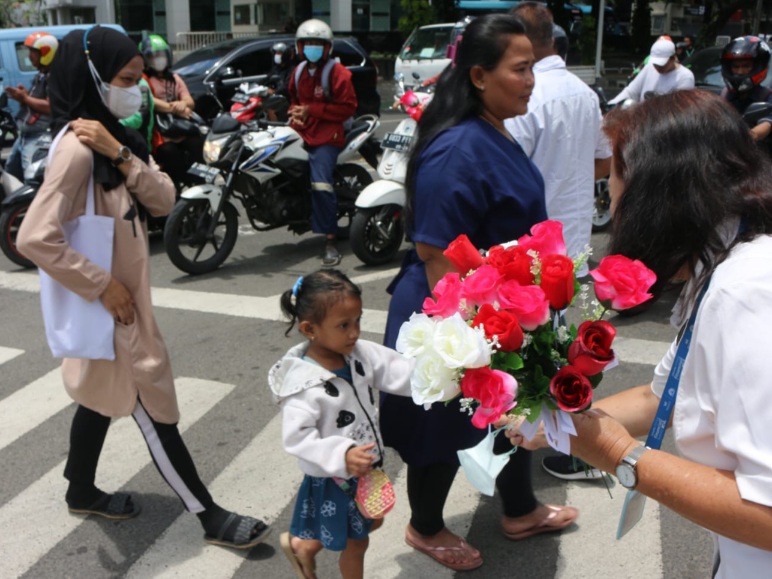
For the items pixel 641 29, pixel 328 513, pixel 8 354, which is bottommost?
pixel 8 354

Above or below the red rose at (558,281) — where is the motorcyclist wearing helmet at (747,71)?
above

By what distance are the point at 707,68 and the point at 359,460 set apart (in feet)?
30.0

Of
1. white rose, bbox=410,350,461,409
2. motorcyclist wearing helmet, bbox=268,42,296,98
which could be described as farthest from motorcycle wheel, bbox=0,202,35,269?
white rose, bbox=410,350,461,409

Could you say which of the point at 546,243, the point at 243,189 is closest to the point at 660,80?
the point at 243,189

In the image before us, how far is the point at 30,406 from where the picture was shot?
4.54 m

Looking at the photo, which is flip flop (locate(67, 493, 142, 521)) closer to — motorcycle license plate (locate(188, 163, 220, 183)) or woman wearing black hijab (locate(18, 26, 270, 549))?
woman wearing black hijab (locate(18, 26, 270, 549))

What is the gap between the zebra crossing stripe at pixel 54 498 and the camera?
3.24m

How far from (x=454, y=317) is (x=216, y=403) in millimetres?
3159

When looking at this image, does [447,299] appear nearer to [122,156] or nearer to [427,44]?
[122,156]

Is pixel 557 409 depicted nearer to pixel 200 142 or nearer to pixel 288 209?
pixel 288 209

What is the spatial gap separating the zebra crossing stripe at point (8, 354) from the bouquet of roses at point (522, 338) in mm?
4277

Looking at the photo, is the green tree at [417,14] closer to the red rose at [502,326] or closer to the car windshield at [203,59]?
the car windshield at [203,59]

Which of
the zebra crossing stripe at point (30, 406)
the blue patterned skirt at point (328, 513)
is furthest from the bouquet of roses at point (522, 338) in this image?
the zebra crossing stripe at point (30, 406)

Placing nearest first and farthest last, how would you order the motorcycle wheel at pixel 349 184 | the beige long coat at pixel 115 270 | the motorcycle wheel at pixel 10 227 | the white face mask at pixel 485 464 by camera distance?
1. the white face mask at pixel 485 464
2. the beige long coat at pixel 115 270
3. the motorcycle wheel at pixel 10 227
4. the motorcycle wheel at pixel 349 184
